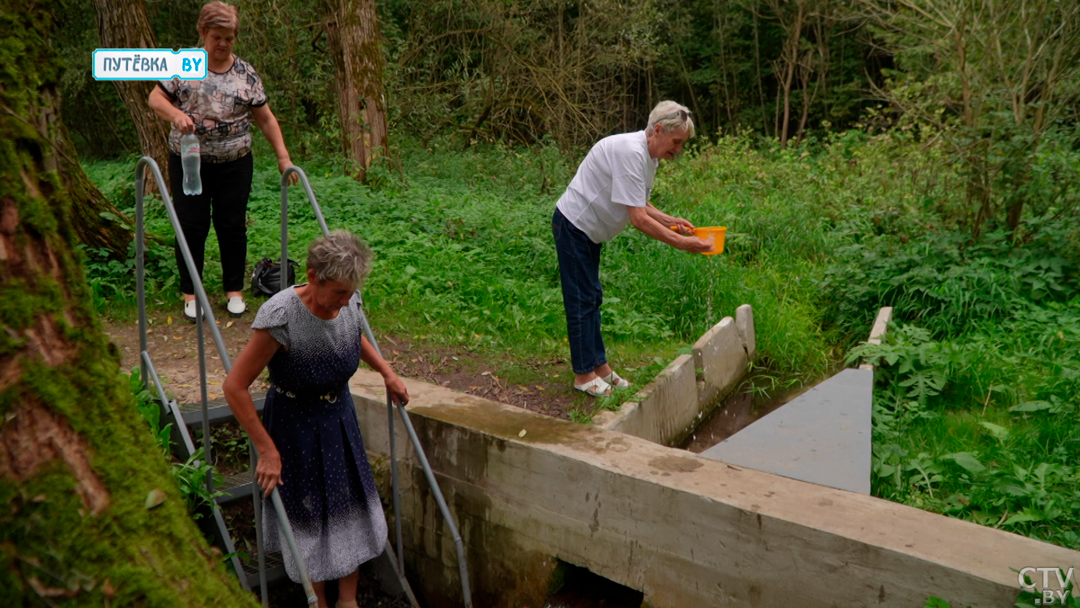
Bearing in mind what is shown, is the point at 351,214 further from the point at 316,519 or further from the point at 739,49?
the point at 739,49

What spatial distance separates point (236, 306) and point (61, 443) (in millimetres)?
3765

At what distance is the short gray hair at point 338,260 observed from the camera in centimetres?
285

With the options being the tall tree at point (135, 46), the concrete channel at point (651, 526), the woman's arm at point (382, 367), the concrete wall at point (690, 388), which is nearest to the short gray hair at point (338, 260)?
the woman's arm at point (382, 367)

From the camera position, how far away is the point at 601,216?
4.49 metres

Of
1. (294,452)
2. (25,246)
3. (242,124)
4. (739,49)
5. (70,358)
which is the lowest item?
(294,452)

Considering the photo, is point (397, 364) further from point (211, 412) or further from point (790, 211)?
point (790, 211)

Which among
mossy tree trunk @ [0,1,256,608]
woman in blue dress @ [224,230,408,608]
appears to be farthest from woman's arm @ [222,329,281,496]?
mossy tree trunk @ [0,1,256,608]

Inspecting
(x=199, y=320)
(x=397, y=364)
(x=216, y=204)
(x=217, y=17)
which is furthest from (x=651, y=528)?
(x=217, y=17)

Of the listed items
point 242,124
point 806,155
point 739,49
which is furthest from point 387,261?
point 739,49

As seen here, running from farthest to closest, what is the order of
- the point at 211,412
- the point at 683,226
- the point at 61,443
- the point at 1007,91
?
the point at 1007,91
the point at 683,226
the point at 211,412
the point at 61,443

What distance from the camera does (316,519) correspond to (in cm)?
340

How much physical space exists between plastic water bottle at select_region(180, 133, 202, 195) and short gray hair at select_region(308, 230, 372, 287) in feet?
7.32

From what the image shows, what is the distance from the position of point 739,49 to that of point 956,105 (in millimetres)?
15021

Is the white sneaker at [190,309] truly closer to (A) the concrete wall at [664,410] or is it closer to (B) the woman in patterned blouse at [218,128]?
(B) the woman in patterned blouse at [218,128]
